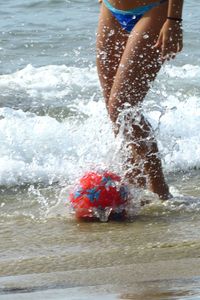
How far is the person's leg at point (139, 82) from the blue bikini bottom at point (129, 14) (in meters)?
0.03

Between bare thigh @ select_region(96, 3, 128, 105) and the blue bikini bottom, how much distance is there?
2.1 inches

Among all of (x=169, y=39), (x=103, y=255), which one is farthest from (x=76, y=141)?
(x=103, y=255)

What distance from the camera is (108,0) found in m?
5.46

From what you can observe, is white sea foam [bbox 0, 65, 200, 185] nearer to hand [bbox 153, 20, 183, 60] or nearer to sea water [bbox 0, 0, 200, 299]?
sea water [bbox 0, 0, 200, 299]

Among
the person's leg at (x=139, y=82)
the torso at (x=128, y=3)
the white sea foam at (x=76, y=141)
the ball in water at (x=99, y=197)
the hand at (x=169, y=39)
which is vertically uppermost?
the torso at (x=128, y=3)

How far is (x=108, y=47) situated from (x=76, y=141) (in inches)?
80.2

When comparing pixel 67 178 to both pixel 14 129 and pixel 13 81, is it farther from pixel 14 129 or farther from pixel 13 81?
pixel 13 81

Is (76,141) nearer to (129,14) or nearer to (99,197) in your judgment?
(99,197)

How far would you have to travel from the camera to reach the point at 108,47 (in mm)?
5566

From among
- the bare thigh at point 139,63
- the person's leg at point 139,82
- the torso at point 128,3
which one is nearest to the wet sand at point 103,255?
the person's leg at point 139,82

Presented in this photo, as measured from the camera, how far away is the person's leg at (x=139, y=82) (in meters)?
5.29

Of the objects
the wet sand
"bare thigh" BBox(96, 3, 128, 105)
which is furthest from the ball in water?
"bare thigh" BBox(96, 3, 128, 105)

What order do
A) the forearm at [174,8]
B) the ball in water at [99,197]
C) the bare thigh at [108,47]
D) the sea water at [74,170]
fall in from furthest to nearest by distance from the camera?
the bare thigh at [108,47]
the ball in water at [99,197]
the forearm at [174,8]
the sea water at [74,170]

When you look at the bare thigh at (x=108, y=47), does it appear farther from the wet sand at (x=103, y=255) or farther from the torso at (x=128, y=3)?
the wet sand at (x=103, y=255)
